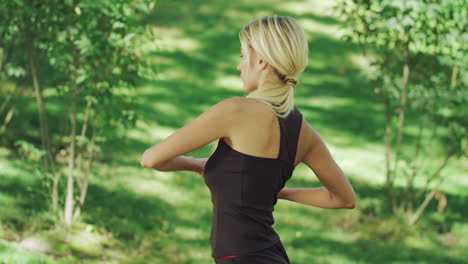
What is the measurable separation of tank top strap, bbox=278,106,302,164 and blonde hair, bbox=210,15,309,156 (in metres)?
0.04

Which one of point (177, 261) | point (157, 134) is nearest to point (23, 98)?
point (157, 134)

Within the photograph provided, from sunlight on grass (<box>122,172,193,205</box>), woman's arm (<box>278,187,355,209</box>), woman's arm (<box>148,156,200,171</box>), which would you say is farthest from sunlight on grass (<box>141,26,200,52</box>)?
woman's arm (<box>148,156,200,171</box>)

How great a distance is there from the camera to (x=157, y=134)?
29.1 feet

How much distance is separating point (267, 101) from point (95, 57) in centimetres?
326

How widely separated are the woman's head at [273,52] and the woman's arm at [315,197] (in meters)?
0.57

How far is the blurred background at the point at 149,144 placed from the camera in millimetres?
5391

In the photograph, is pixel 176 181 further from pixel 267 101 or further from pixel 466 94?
pixel 267 101

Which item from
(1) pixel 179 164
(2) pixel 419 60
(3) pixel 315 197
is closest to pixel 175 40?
(2) pixel 419 60

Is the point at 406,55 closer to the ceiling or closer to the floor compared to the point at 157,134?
closer to the ceiling

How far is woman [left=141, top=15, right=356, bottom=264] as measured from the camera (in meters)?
2.35

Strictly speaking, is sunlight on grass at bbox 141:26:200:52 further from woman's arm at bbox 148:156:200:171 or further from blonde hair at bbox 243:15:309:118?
blonde hair at bbox 243:15:309:118

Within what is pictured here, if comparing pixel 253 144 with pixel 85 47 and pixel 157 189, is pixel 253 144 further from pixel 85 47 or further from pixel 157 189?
pixel 157 189

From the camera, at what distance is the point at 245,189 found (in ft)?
7.99

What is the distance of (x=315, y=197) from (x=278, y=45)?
2.63 feet
